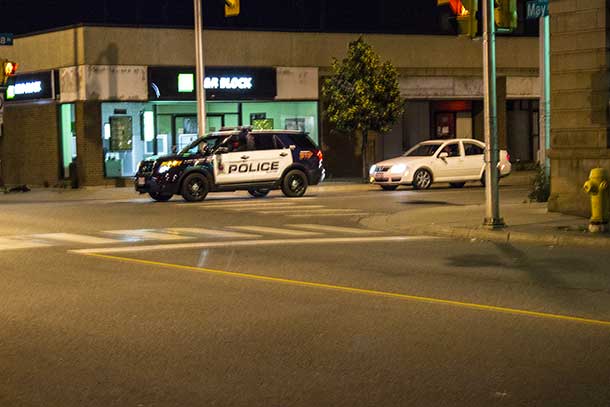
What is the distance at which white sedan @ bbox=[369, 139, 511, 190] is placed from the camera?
31656 mm

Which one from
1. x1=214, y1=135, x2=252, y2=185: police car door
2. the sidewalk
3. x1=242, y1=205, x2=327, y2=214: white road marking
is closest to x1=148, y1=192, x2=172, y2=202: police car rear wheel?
x1=214, y1=135, x2=252, y2=185: police car door

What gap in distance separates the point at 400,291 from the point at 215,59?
27.1 metres

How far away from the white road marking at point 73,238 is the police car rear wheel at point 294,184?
10.6 m

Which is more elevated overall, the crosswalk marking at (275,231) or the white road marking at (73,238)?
the white road marking at (73,238)

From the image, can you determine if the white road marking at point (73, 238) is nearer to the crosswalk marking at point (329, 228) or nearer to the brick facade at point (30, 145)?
the crosswalk marking at point (329, 228)

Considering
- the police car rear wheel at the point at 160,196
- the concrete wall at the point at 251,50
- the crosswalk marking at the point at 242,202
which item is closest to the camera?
the crosswalk marking at the point at 242,202

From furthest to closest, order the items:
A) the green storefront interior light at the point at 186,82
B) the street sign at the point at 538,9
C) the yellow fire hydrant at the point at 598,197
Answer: the green storefront interior light at the point at 186,82, the street sign at the point at 538,9, the yellow fire hydrant at the point at 598,197

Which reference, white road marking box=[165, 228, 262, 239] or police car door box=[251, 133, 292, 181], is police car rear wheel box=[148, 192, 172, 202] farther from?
white road marking box=[165, 228, 262, 239]

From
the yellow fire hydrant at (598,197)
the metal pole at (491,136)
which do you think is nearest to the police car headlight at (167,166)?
the metal pole at (491,136)

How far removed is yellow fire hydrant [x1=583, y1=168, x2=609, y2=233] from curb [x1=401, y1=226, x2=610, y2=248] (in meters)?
0.68

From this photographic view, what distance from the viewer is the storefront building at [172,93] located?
36344 mm

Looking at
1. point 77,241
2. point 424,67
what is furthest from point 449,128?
point 77,241

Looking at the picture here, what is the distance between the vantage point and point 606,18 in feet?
63.7

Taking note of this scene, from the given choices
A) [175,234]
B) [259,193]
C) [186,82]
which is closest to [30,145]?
[186,82]
